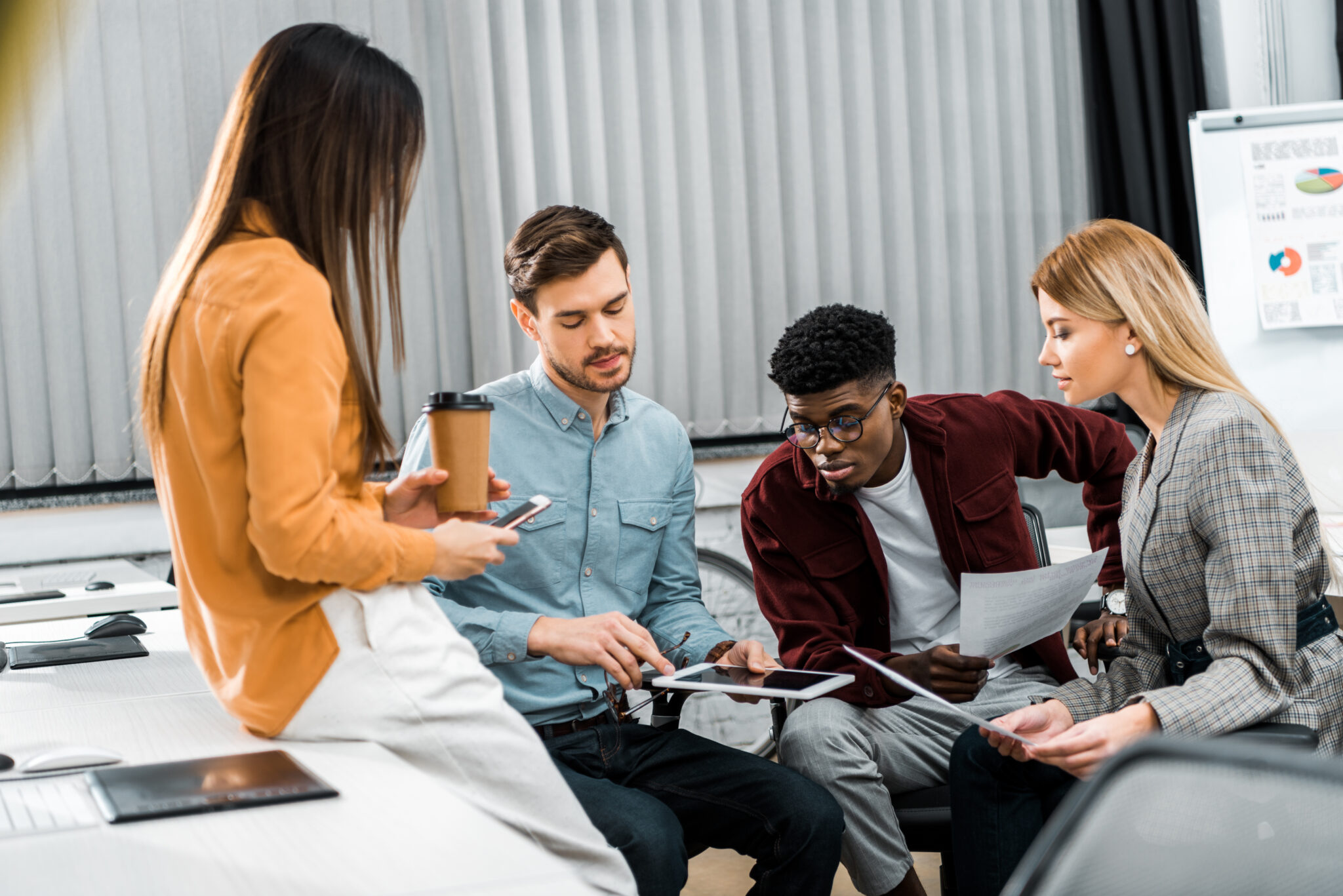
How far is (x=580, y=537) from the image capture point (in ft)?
6.14

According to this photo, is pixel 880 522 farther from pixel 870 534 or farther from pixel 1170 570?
pixel 1170 570

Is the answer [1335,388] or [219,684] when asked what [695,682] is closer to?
[219,684]

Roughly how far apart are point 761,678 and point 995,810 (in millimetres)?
383

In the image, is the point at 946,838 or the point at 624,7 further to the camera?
the point at 624,7

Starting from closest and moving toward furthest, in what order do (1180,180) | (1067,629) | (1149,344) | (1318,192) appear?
1. (1149,344)
2. (1067,629)
3. (1318,192)
4. (1180,180)

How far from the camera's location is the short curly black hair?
79.0 inches

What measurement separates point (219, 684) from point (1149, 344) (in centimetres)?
133

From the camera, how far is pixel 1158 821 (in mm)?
748

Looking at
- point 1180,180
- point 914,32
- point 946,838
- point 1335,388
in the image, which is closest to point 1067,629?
point 946,838

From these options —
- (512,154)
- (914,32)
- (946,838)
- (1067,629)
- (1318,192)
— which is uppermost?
(914,32)

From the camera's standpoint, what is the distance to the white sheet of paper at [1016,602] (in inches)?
62.9

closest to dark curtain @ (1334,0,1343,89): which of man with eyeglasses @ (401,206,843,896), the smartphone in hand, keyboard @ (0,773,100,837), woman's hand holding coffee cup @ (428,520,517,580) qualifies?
man with eyeglasses @ (401,206,843,896)

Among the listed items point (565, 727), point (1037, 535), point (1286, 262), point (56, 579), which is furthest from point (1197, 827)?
point (1286, 262)

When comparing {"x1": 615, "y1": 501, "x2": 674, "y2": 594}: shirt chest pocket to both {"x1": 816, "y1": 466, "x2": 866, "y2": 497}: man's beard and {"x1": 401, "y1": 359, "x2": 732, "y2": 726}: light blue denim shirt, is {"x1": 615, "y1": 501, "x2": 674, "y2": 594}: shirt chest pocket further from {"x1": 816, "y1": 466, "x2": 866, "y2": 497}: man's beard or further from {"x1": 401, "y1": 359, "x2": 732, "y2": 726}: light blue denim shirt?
{"x1": 816, "y1": 466, "x2": 866, "y2": 497}: man's beard
